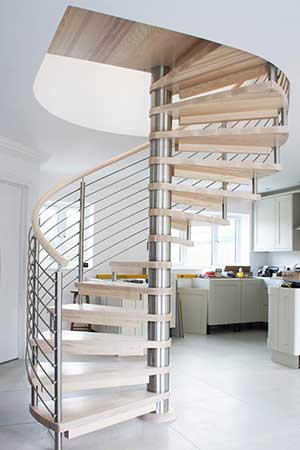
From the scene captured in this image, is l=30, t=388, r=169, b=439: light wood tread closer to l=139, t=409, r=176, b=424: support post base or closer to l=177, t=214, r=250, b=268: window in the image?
l=139, t=409, r=176, b=424: support post base

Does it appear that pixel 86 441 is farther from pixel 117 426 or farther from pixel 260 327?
pixel 260 327

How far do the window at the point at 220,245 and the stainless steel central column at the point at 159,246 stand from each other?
16.8ft

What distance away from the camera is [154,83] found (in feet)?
12.5

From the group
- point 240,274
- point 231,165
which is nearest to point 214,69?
point 231,165

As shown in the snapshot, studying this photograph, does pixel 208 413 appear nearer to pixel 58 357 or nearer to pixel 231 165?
pixel 58 357

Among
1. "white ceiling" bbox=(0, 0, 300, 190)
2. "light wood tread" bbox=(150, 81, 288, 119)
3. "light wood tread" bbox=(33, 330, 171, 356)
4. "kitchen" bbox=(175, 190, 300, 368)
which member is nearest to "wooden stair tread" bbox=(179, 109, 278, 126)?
"light wood tread" bbox=(150, 81, 288, 119)

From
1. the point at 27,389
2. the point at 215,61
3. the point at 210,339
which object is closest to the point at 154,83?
the point at 215,61

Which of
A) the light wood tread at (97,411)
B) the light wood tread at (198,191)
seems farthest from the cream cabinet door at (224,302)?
the light wood tread at (97,411)

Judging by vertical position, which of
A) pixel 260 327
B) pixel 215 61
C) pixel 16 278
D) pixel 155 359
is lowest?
pixel 260 327

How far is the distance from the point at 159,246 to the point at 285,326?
2660 millimetres

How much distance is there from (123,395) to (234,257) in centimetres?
616

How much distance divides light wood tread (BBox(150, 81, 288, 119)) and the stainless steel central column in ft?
0.53

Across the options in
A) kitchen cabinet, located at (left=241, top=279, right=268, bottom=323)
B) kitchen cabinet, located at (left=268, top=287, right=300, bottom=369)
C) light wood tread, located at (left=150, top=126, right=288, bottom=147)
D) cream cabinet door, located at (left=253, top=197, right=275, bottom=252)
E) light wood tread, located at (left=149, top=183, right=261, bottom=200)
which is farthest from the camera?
cream cabinet door, located at (left=253, top=197, right=275, bottom=252)

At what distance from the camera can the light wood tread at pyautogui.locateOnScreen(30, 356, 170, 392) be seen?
11.1ft
